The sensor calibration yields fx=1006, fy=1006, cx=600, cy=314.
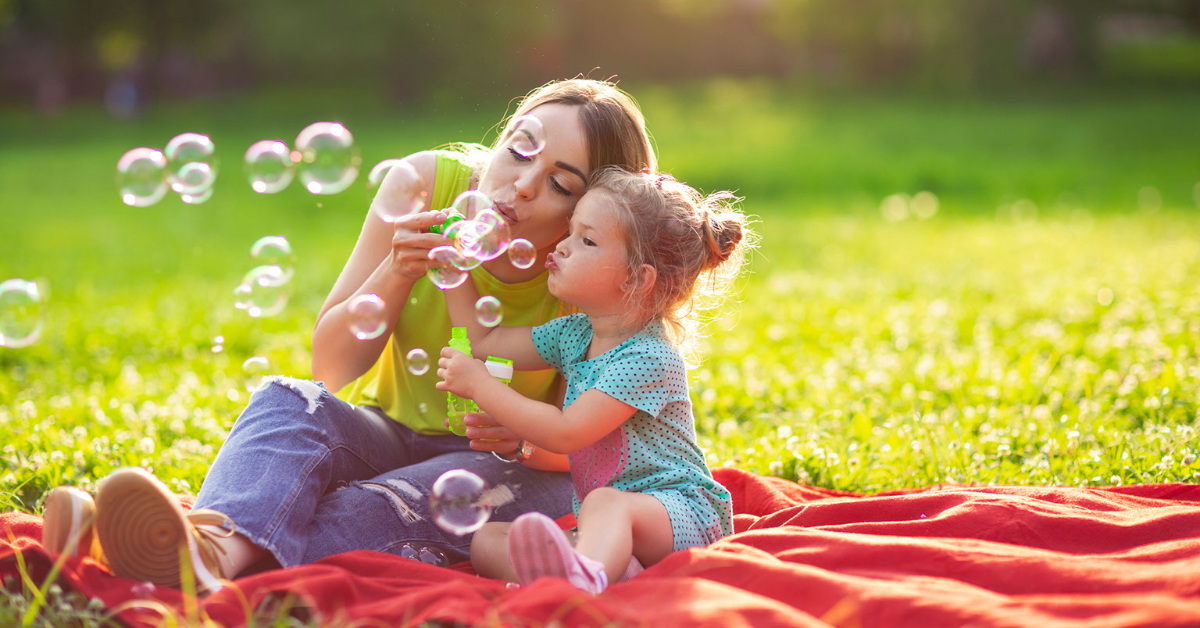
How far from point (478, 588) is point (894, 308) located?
15.4ft

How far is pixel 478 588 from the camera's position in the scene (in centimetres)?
220

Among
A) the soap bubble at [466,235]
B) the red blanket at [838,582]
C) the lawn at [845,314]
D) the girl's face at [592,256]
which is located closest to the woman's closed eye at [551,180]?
the girl's face at [592,256]

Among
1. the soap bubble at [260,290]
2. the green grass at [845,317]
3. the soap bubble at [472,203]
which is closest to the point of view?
the soap bubble at [472,203]

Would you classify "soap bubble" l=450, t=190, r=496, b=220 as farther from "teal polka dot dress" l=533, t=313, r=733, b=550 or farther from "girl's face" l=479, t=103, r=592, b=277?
"teal polka dot dress" l=533, t=313, r=733, b=550

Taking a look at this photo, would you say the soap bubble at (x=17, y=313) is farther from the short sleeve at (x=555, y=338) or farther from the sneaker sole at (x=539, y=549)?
the sneaker sole at (x=539, y=549)

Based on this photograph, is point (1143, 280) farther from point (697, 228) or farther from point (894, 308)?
point (697, 228)

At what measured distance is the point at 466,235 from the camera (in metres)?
2.50

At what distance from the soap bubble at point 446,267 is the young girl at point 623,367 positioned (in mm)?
112

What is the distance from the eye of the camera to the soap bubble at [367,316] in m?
2.62

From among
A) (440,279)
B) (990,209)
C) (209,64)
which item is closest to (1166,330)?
(440,279)

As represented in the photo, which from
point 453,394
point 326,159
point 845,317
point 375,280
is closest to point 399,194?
point 375,280

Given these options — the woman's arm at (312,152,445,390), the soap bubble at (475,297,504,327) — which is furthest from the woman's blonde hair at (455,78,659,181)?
the soap bubble at (475,297,504,327)

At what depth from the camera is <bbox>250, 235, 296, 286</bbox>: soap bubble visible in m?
2.91

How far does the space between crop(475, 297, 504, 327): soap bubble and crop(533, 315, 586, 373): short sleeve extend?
13 cm
